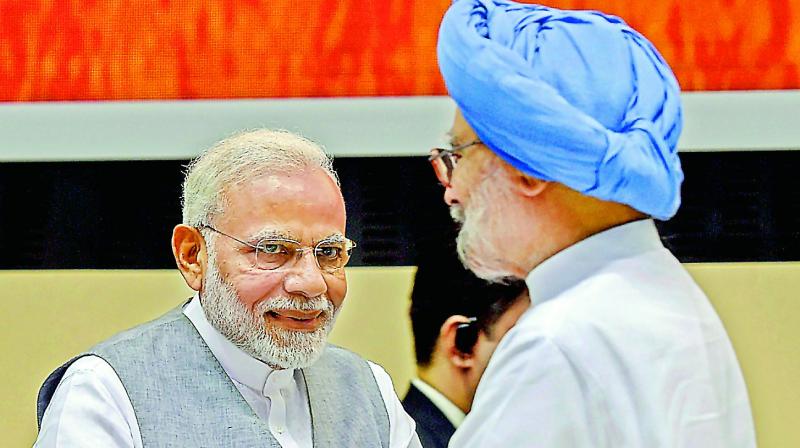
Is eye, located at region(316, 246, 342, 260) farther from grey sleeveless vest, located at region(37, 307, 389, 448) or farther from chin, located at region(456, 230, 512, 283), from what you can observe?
chin, located at region(456, 230, 512, 283)

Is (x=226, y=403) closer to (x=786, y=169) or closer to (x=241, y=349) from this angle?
(x=241, y=349)

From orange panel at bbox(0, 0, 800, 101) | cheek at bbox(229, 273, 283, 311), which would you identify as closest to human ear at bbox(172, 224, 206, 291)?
cheek at bbox(229, 273, 283, 311)

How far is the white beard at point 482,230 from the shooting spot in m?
1.09

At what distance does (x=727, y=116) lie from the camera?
207 centimetres

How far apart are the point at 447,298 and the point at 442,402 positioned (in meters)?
0.24

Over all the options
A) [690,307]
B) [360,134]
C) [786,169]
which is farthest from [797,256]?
[690,307]

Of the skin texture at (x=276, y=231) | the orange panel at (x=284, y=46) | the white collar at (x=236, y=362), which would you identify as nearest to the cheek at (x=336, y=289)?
the skin texture at (x=276, y=231)

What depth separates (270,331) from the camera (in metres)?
1.63

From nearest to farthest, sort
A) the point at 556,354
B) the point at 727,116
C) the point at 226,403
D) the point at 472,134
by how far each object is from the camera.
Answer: the point at 556,354 → the point at 472,134 → the point at 226,403 → the point at 727,116

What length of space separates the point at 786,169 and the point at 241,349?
1209 mm

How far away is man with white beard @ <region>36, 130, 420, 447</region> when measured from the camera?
1.57 metres

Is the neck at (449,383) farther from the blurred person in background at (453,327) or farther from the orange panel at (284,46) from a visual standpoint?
the orange panel at (284,46)

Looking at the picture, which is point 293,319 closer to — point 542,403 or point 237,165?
point 237,165

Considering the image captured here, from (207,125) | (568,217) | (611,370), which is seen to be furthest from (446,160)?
(207,125)
